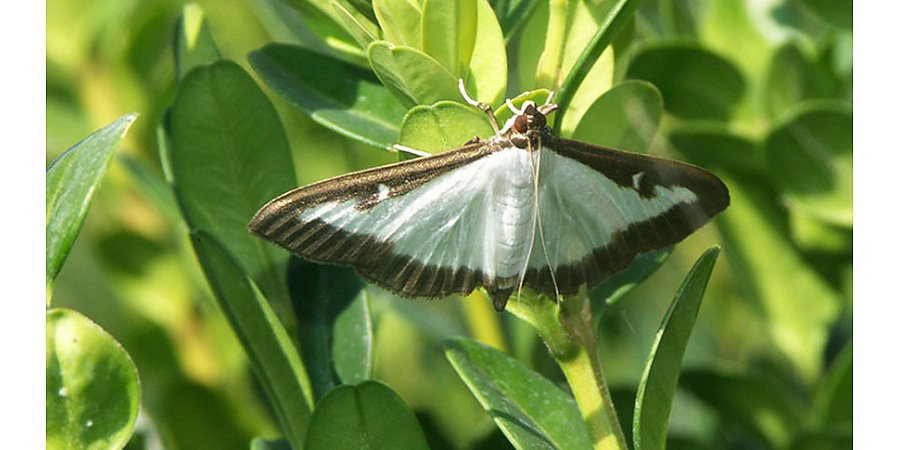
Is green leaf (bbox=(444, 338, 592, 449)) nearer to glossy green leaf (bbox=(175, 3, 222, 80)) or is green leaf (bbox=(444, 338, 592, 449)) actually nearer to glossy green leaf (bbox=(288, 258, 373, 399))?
glossy green leaf (bbox=(288, 258, 373, 399))

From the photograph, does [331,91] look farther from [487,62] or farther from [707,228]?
[707,228]

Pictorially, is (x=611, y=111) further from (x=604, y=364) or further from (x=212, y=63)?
(x=604, y=364)

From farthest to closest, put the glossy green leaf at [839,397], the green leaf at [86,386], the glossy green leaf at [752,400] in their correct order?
1. the glossy green leaf at [752,400]
2. the glossy green leaf at [839,397]
3. the green leaf at [86,386]

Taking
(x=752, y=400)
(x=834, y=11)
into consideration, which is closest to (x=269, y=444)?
(x=752, y=400)

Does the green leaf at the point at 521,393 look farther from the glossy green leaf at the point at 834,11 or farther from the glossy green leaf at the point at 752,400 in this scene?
the glossy green leaf at the point at 834,11

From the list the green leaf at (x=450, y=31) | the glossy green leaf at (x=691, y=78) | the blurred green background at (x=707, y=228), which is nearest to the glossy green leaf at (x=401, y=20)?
the green leaf at (x=450, y=31)

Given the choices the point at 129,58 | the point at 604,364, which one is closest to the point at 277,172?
the point at 129,58
